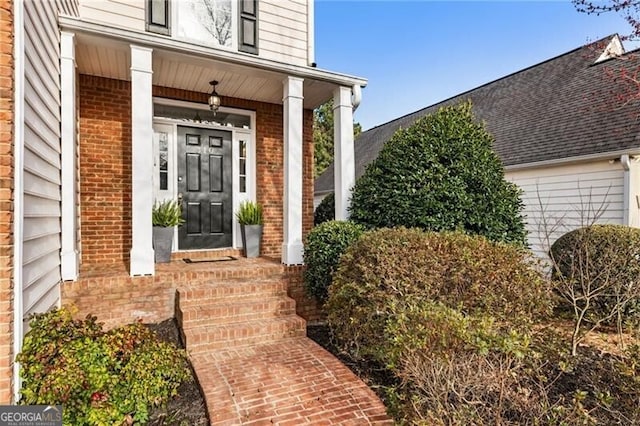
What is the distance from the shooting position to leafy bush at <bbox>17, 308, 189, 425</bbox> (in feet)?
7.11

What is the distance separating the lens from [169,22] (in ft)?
16.7

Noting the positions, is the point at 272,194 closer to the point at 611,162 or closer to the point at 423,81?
the point at 611,162

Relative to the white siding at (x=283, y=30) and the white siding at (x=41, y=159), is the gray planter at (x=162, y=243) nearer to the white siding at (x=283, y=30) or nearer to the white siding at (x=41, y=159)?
the white siding at (x=41, y=159)

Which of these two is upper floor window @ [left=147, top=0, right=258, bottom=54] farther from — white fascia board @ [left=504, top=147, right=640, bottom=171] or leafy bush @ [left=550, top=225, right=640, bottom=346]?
white fascia board @ [left=504, top=147, right=640, bottom=171]

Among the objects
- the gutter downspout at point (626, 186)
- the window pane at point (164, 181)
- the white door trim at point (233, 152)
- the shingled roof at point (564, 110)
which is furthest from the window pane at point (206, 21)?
the gutter downspout at point (626, 186)

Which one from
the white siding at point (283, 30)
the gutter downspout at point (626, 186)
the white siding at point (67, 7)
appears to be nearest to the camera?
the white siding at point (67, 7)

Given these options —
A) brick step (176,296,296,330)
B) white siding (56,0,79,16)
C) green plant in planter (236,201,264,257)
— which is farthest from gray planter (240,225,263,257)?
white siding (56,0,79,16)

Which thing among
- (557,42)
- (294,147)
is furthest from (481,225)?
(557,42)

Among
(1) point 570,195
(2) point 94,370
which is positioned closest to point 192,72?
(2) point 94,370

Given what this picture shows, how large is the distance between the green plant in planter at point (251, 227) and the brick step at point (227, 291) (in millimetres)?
1422

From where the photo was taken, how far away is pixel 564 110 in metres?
8.42

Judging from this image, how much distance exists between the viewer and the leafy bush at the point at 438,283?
293 centimetres

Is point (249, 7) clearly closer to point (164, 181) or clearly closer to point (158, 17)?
point (158, 17)

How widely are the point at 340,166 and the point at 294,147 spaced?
840mm
